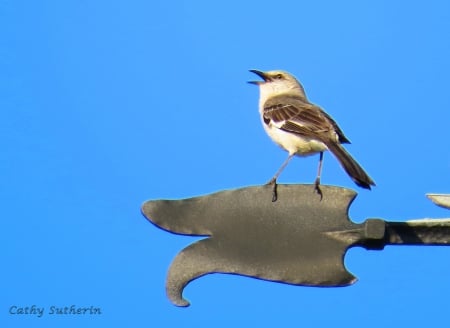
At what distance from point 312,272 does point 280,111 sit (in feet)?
13.5

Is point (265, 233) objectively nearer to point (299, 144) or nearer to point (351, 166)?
point (351, 166)

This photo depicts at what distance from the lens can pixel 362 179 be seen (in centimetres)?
498

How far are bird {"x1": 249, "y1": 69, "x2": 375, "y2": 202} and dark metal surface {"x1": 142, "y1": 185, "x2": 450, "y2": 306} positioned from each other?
1.37 m

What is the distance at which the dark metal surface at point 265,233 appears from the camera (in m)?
4.18

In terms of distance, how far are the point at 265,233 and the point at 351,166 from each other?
4.21ft

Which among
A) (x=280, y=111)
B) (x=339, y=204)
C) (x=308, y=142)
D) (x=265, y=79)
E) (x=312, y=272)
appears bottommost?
(x=312, y=272)

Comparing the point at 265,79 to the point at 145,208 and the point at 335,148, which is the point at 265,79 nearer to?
the point at 335,148

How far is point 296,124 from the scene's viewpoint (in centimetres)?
770

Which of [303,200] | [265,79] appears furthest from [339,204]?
[265,79]

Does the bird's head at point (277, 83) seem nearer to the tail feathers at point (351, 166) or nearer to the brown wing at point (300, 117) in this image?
the brown wing at point (300, 117)

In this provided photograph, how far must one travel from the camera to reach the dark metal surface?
13.7ft

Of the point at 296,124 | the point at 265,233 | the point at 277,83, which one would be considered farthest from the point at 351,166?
the point at 277,83

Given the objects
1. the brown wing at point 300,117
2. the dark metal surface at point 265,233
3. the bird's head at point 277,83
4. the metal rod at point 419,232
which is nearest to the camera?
the metal rod at point 419,232

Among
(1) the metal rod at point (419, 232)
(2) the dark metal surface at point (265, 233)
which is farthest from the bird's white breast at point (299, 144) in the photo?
(1) the metal rod at point (419, 232)
